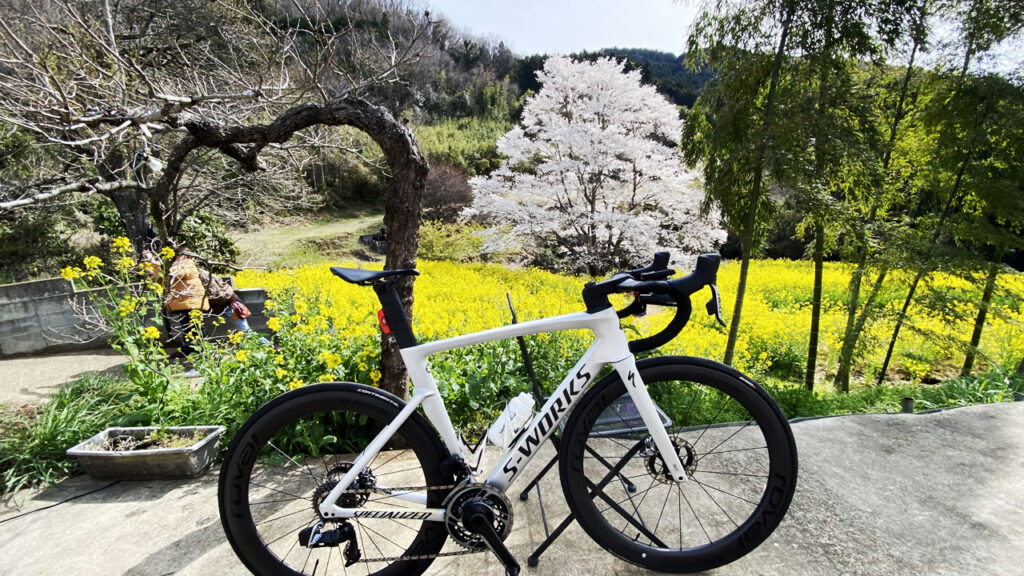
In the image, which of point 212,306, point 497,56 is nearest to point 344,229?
point 212,306

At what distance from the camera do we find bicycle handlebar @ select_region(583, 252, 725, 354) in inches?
54.5

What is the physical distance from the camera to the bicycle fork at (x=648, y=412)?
1426 mm

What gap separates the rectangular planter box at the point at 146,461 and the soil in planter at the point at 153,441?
8 centimetres

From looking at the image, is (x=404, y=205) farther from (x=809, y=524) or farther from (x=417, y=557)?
(x=809, y=524)

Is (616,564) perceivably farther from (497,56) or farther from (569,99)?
(497,56)

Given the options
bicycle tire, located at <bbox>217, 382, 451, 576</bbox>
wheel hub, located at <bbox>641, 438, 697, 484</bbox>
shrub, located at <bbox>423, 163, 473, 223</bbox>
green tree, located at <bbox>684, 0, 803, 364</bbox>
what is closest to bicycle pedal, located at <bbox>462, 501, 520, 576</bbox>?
bicycle tire, located at <bbox>217, 382, 451, 576</bbox>

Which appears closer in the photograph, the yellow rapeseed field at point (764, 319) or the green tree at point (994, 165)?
the green tree at point (994, 165)

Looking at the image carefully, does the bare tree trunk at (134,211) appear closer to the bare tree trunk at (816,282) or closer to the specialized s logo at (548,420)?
→ the specialized s logo at (548,420)

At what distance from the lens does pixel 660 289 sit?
1.39 m

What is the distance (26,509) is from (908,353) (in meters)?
8.53

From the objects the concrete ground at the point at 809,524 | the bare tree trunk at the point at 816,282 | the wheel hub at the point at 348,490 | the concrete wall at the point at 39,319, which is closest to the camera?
the wheel hub at the point at 348,490

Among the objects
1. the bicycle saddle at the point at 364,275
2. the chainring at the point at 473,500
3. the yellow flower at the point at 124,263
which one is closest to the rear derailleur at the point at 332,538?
the chainring at the point at 473,500

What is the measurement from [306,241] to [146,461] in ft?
40.2

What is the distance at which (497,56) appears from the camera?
35438 mm
